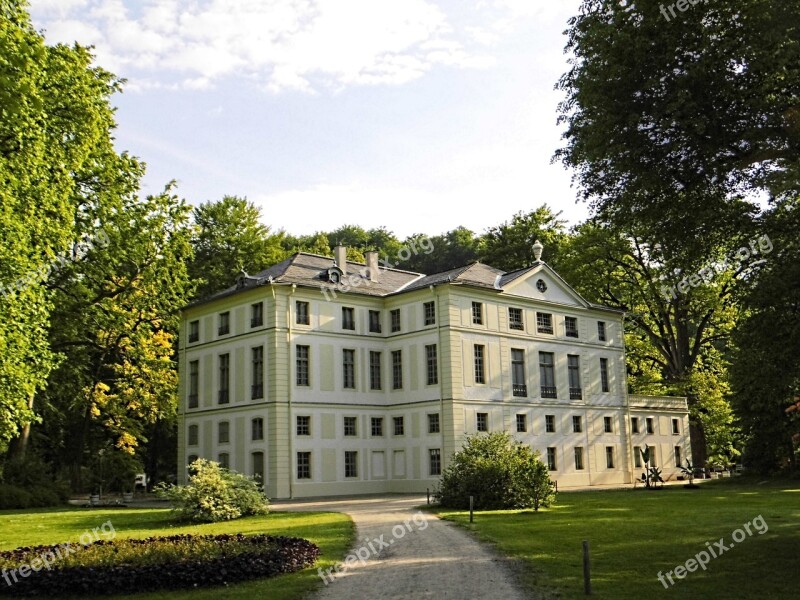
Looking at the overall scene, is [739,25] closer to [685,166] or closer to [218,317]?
[685,166]

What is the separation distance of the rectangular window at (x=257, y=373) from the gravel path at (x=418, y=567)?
57.3ft

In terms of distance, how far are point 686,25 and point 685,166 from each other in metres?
2.64

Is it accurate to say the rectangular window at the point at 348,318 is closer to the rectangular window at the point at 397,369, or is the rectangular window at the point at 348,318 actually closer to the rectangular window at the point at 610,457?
the rectangular window at the point at 397,369

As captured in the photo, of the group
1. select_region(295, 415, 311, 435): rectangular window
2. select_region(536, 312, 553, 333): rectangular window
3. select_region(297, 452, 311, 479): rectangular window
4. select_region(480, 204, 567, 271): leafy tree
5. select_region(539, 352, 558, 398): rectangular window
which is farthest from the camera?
select_region(480, 204, 567, 271): leafy tree

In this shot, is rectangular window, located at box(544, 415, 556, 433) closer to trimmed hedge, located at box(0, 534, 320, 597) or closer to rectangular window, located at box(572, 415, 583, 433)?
rectangular window, located at box(572, 415, 583, 433)

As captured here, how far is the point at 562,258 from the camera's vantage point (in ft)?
179

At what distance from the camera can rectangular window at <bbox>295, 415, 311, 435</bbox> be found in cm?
3841

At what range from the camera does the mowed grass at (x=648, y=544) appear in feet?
40.4

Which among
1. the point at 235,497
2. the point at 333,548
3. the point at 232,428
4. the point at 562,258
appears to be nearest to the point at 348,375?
the point at 232,428

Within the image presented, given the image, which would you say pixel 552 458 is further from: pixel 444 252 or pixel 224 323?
pixel 444 252

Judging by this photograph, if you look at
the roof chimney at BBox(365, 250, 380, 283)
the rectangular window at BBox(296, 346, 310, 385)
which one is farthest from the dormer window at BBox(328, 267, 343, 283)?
the rectangular window at BBox(296, 346, 310, 385)

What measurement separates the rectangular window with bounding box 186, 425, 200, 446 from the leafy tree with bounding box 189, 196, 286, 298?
11638mm

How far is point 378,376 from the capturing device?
4234cm

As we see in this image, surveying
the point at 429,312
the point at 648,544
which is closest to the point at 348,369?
the point at 429,312
